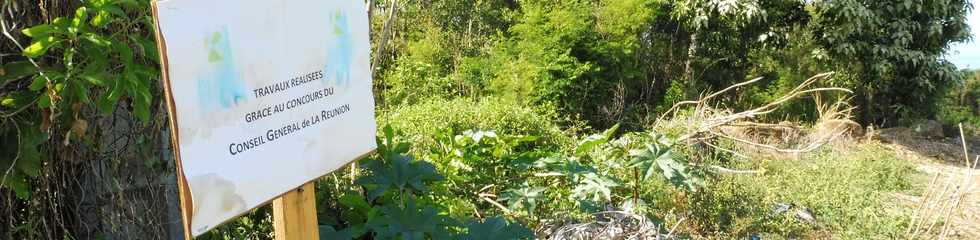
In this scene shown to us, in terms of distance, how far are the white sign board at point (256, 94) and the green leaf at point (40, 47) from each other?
1.89ft

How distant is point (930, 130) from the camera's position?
9.28 meters

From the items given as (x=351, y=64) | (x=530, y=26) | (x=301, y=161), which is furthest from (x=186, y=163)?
(x=530, y=26)

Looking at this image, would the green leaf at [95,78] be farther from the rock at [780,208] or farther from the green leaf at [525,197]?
the rock at [780,208]

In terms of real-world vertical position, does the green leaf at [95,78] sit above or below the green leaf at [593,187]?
above

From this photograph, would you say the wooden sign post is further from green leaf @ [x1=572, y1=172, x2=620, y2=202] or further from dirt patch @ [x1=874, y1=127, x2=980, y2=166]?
dirt patch @ [x1=874, y1=127, x2=980, y2=166]

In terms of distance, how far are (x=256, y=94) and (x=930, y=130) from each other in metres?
9.44

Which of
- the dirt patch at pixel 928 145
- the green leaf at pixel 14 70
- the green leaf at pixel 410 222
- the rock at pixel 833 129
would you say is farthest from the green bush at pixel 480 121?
the dirt patch at pixel 928 145

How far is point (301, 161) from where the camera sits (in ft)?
5.88

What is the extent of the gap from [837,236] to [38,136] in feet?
13.5

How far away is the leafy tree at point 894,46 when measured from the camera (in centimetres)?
873

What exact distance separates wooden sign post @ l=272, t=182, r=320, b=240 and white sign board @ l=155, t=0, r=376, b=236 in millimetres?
75

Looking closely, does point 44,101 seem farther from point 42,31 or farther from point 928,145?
point 928,145

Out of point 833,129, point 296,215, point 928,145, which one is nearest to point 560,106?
point 833,129

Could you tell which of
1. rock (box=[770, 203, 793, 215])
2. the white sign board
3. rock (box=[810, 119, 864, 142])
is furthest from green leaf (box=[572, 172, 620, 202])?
rock (box=[810, 119, 864, 142])
